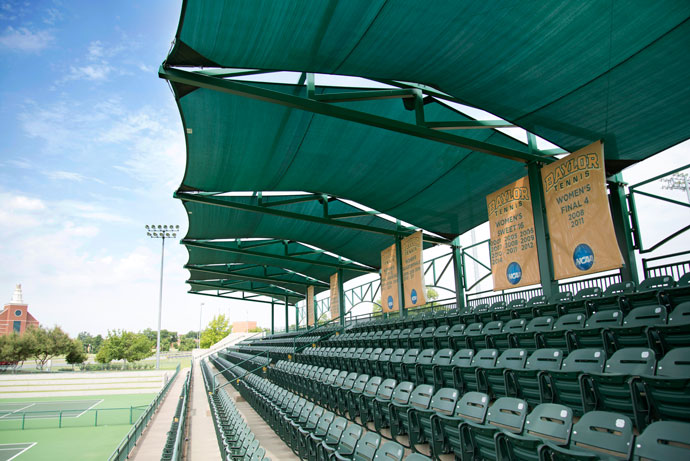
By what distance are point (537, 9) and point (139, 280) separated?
347 ft

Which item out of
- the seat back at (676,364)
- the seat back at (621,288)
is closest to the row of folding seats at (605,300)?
the seat back at (621,288)

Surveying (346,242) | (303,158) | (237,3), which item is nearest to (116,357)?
(346,242)

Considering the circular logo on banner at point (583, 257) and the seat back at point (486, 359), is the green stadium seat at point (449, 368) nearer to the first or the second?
the seat back at point (486, 359)

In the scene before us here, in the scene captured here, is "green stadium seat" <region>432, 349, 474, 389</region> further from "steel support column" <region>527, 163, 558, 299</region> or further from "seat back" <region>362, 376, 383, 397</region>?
"steel support column" <region>527, 163, 558, 299</region>

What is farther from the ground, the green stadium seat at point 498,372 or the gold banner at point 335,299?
the gold banner at point 335,299

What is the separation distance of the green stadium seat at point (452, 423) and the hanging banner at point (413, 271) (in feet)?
34.5

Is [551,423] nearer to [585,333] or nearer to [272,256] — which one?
[585,333]

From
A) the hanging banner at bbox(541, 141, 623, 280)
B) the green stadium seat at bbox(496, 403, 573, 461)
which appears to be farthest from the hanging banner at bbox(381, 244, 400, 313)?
the green stadium seat at bbox(496, 403, 573, 461)

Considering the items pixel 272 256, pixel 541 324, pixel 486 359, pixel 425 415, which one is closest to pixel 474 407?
pixel 425 415

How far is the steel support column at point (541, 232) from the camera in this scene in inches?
369

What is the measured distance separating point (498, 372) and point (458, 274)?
468 inches

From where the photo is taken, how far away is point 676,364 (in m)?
3.64

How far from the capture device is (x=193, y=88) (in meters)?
8.88

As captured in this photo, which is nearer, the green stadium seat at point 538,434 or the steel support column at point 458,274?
the green stadium seat at point 538,434
